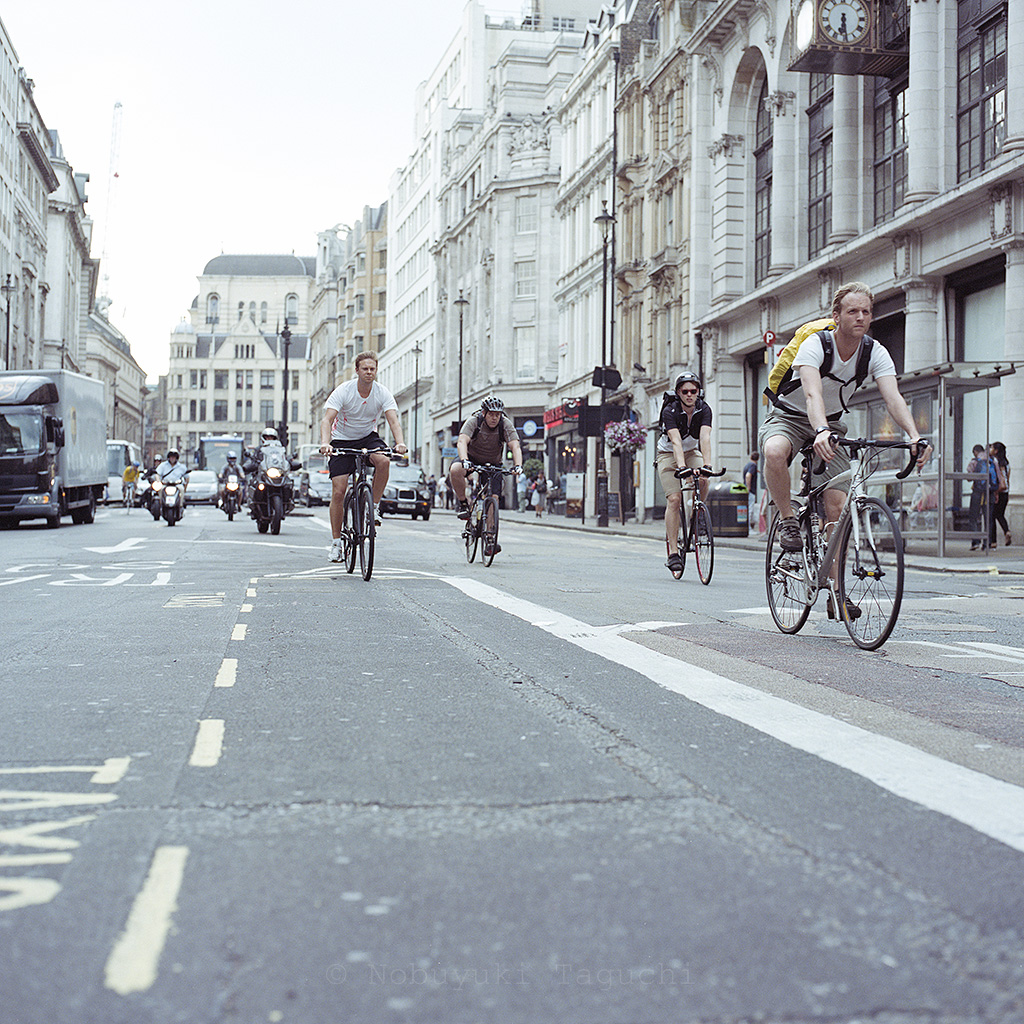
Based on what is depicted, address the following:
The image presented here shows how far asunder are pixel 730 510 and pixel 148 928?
2694 centimetres

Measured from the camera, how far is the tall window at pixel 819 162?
30641 millimetres

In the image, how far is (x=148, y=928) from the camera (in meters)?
2.43

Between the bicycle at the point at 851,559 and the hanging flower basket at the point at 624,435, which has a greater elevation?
the hanging flower basket at the point at 624,435

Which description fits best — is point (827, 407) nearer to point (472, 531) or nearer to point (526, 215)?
point (472, 531)

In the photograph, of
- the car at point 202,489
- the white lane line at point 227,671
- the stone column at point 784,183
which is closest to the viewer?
the white lane line at point 227,671

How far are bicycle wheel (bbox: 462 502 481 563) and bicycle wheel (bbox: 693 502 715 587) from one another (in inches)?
98.6

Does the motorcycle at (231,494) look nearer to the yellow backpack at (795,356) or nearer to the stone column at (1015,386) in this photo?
the stone column at (1015,386)

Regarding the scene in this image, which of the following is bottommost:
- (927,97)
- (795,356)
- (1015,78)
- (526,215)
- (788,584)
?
(788,584)

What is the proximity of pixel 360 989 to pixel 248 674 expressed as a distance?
365 centimetres

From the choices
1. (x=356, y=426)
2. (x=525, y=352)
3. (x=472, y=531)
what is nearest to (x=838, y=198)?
(x=472, y=531)

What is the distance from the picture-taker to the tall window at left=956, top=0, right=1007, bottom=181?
75.3ft

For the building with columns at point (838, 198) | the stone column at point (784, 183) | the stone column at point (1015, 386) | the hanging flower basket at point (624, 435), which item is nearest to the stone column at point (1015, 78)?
the building with columns at point (838, 198)

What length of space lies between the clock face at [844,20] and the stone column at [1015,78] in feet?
14.6

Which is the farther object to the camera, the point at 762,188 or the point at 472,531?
the point at 762,188
